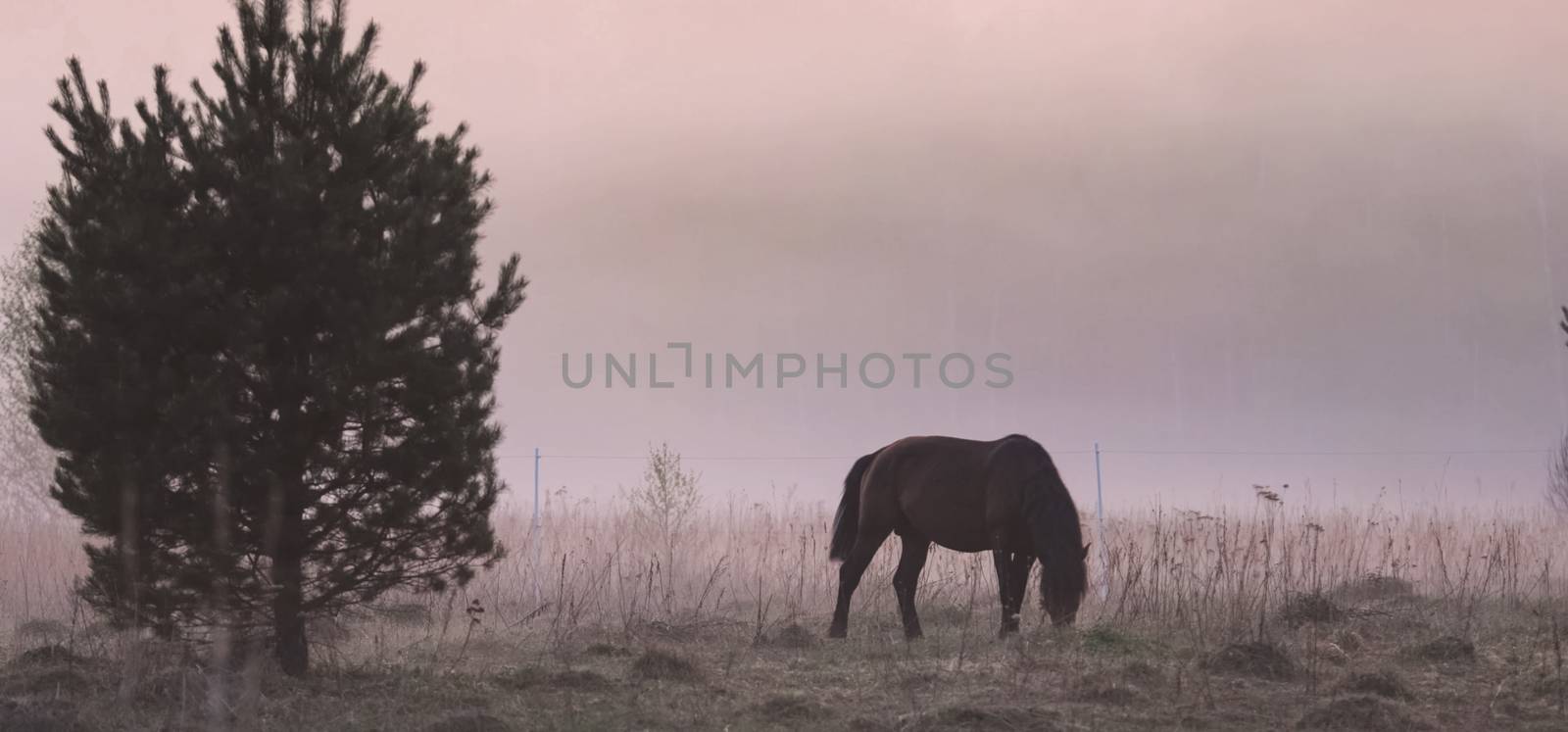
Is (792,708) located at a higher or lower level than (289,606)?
lower

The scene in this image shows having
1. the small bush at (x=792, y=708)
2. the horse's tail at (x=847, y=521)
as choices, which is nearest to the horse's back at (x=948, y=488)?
the horse's tail at (x=847, y=521)

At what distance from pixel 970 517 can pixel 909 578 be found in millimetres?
751

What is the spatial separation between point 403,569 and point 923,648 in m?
3.88

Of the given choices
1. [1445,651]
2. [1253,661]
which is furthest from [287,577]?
[1445,651]

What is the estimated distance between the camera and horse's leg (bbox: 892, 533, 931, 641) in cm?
1085

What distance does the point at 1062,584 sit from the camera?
1020cm

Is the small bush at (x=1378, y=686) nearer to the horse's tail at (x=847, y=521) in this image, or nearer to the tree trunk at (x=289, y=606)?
the horse's tail at (x=847, y=521)

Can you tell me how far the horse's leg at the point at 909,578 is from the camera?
35.6ft

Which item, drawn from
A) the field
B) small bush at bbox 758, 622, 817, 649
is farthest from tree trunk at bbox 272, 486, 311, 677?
small bush at bbox 758, 622, 817, 649

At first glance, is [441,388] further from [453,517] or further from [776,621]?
[776,621]

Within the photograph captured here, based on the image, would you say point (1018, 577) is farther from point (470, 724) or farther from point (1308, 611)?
point (470, 724)

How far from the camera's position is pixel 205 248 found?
7938 millimetres

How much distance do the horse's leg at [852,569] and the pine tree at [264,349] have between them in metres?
3.76

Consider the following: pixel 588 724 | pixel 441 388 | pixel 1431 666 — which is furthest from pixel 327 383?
pixel 1431 666
